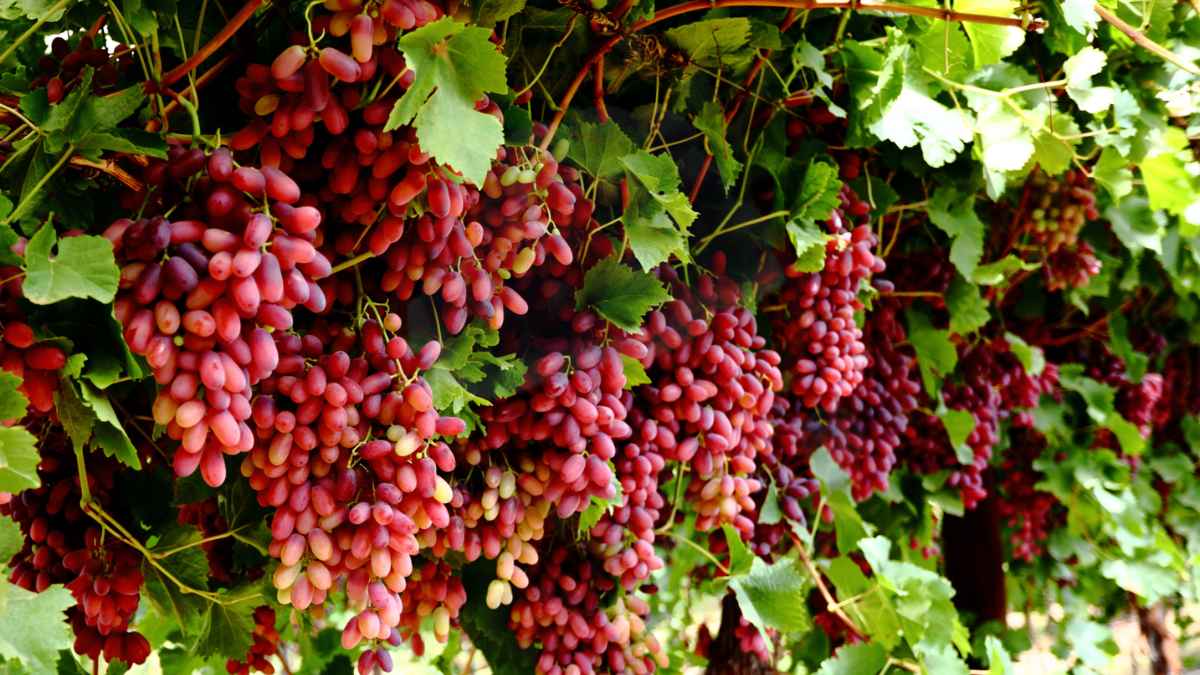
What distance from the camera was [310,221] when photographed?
2.25 ft

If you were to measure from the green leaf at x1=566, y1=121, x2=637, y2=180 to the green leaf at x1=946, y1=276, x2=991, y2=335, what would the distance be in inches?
35.4

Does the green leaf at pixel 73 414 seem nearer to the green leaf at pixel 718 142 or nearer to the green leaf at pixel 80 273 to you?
the green leaf at pixel 80 273

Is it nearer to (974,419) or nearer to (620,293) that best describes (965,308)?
(974,419)

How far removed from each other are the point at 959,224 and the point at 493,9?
3.03 ft

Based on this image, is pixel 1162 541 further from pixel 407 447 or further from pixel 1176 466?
pixel 407 447

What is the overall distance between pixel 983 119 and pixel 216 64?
36.3 inches

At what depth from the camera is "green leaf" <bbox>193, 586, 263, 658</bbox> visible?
0.91 meters

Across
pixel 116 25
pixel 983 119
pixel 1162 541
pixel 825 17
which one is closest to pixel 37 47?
pixel 116 25

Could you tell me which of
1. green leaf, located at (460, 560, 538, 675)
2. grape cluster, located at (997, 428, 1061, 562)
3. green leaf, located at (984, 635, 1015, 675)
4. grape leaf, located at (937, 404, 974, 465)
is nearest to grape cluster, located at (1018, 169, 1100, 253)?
grape leaf, located at (937, 404, 974, 465)

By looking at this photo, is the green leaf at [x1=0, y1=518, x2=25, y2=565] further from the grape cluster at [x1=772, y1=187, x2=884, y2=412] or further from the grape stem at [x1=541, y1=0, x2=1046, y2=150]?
the grape cluster at [x1=772, y1=187, x2=884, y2=412]

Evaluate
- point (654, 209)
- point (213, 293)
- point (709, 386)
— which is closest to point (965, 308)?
point (709, 386)

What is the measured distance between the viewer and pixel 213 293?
2.10ft

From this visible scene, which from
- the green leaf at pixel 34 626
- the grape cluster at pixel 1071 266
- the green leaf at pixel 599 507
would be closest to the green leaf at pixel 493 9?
the green leaf at pixel 599 507

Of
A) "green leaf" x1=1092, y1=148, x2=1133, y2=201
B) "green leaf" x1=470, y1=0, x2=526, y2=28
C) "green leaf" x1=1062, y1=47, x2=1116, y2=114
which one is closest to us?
"green leaf" x1=470, y1=0, x2=526, y2=28
